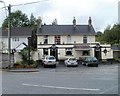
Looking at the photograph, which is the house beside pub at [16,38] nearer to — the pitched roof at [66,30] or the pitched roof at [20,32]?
the pitched roof at [20,32]

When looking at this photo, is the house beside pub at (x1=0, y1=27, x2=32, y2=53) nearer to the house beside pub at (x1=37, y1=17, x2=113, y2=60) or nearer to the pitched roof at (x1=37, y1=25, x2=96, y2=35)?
the pitched roof at (x1=37, y1=25, x2=96, y2=35)

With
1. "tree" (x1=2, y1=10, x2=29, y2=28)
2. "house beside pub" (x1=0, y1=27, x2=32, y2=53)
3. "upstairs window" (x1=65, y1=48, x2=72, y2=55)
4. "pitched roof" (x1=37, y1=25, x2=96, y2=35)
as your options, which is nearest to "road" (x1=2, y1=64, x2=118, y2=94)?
"upstairs window" (x1=65, y1=48, x2=72, y2=55)

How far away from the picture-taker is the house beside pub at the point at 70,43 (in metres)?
66.7

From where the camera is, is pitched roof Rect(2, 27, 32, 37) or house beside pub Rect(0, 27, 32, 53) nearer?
house beside pub Rect(0, 27, 32, 53)

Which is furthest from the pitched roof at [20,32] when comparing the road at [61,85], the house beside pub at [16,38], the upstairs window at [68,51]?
the road at [61,85]

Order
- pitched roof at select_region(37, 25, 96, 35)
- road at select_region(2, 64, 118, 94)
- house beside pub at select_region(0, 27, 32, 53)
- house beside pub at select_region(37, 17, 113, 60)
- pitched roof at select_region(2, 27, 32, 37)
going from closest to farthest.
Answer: road at select_region(2, 64, 118, 94)
house beside pub at select_region(37, 17, 113, 60)
pitched roof at select_region(37, 25, 96, 35)
house beside pub at select_region(0, 27, 32, 53)
pitched roof at select_region(2, 27, 32, 37)

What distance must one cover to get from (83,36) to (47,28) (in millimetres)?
7610

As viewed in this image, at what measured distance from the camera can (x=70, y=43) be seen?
7000 centimetres

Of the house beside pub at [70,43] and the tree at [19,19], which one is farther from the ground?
the tree at [19,19]

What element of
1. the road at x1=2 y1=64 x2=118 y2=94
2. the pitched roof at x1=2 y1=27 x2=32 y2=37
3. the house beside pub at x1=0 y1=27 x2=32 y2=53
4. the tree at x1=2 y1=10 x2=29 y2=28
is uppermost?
the tree at x1=2 y1=10 x2=29 y2=28

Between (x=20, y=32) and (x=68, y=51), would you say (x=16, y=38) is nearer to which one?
(x=20, y=32)

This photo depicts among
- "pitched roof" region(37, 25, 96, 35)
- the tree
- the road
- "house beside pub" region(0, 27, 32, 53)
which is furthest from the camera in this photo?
the tree

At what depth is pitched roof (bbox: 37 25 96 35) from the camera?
232 ft

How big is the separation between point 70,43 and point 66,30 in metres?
3.36
